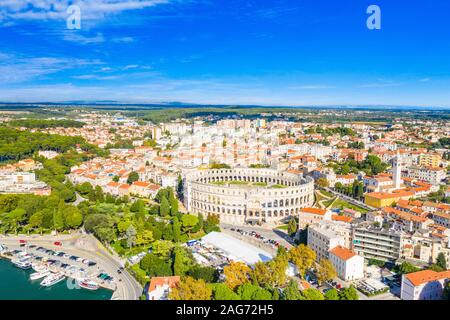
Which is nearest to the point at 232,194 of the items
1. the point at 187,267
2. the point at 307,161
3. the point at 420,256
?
the point at 187,267

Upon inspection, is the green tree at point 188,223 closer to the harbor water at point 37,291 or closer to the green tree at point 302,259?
the harbor water at point 37,291

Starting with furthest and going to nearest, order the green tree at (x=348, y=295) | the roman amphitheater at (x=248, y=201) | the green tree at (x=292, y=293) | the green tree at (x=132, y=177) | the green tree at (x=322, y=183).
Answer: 1. the green tree at (x=132, y=177)
2. the green tree at (x=322, y=183)
3. the roman amphitheater at (x=248, y=201)
4. the green tree at (x=348, y=295)
5. the green tree at (x=292, y=293)

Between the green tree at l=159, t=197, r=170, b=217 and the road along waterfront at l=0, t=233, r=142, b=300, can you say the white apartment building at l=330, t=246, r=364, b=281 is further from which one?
Answer: the green tree at l=159, t=197, r=170, b=217

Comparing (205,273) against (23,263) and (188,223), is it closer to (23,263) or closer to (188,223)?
(188,223)

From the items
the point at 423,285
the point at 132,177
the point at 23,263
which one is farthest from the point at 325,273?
the point at 132,177

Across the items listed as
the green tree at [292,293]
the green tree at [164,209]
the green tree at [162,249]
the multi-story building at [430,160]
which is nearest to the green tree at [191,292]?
the green tree at [292,293]

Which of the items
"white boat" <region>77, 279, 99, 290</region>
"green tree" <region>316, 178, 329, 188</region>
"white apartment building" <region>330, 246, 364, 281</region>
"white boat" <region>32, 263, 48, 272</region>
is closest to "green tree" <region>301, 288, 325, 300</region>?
"white apartment building" <region>330, 246, 364, 281</region>
